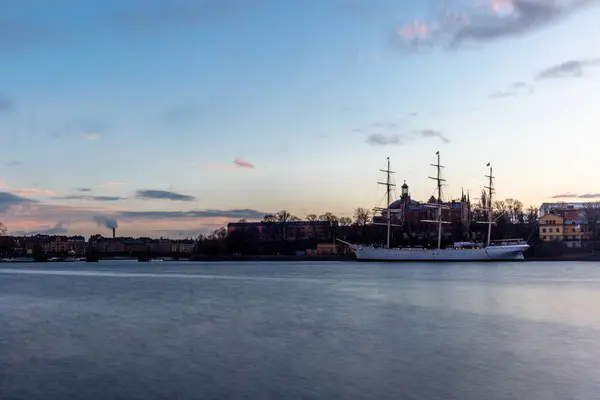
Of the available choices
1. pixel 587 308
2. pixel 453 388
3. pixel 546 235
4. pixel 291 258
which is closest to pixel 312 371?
pixel 453 388

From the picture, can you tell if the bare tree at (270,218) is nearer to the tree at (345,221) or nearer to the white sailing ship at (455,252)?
the tree at (345,221)

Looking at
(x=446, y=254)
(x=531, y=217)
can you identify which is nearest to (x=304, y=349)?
(x=446, y=254)

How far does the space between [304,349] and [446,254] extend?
340 ft

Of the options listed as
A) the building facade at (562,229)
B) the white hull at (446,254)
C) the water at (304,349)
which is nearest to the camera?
the water at (304,349)

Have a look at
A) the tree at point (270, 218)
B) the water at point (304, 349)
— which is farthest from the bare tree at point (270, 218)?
the water at point (304, 349)

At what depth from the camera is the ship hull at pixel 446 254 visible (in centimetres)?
11594

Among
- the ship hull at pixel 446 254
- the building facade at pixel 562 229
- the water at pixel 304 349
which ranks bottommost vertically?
the water at pixel 304 349

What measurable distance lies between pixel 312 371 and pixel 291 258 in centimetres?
13879

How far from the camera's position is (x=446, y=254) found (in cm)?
12019

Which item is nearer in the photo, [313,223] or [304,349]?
[304,349]

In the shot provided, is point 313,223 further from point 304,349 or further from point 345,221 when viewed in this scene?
point 304,349

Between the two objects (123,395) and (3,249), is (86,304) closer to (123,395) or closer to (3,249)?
(123,395)

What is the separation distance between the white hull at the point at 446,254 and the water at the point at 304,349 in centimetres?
8153

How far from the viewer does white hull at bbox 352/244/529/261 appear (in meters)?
116
